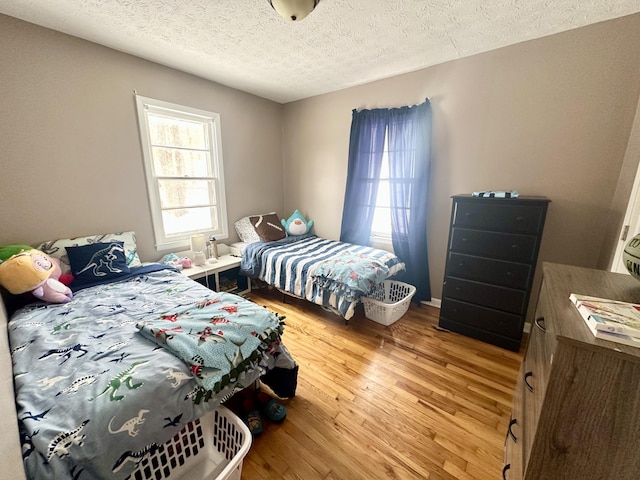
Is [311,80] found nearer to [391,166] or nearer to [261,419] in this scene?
[391,166]

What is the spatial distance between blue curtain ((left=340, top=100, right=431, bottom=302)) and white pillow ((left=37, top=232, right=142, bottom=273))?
231cm

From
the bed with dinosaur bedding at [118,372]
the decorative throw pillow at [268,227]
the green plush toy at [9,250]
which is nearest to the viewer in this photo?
the bed with dinosaur bedding at [118,372]

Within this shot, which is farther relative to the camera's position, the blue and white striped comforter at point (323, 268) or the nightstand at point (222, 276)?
the nightstand at point (222, 276)

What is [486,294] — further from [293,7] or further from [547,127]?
[293,7]

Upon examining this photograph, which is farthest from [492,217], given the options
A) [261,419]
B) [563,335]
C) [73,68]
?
[73,68]

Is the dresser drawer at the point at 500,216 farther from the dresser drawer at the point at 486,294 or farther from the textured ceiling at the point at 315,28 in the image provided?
the textured ceiling at the point at 315,28

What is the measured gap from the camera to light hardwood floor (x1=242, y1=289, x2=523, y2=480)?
1237 mm

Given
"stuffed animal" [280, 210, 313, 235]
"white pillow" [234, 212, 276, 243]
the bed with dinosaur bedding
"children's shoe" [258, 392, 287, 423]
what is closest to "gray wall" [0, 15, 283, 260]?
the bed with dinosaur bedding

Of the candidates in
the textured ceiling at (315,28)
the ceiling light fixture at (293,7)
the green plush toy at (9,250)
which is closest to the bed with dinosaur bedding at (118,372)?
the green plush toy at (9,250)

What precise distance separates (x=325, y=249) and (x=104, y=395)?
2.25m

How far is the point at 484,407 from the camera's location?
1.54m

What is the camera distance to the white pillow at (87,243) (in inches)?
76.7

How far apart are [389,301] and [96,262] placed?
2725 mm

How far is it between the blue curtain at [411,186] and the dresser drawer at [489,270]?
541 millimetres
